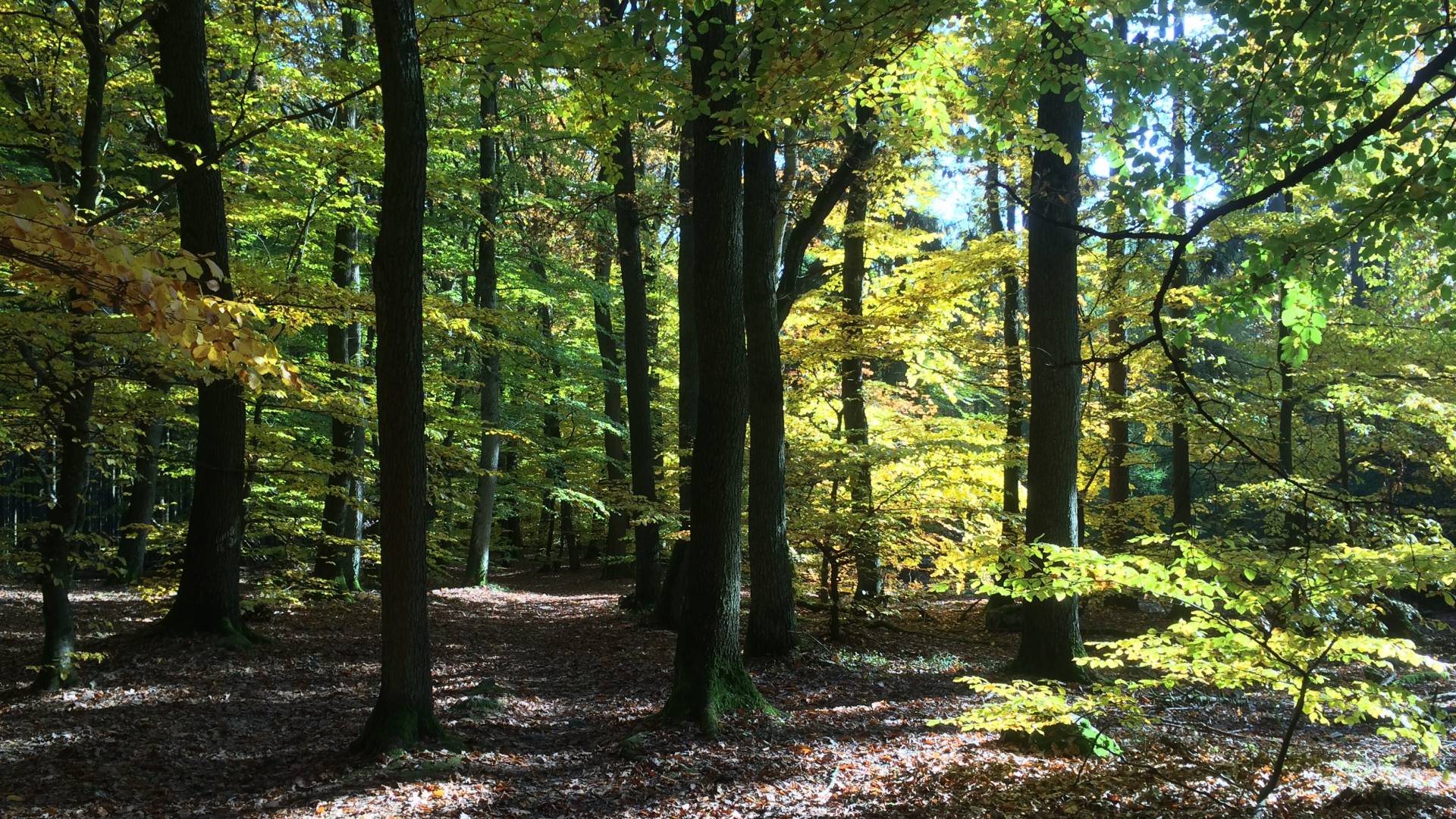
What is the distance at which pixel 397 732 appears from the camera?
5000 millimetres

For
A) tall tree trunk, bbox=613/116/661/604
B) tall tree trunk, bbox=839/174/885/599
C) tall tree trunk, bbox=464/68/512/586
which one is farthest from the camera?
tall tree trunk, bbox=464/68/512/586

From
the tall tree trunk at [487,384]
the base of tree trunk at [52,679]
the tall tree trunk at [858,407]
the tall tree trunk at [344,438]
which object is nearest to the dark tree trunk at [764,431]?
the tall tree trunk at [858,407]

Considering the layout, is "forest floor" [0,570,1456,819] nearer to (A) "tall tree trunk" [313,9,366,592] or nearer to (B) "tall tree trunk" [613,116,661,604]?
(B) "tall tree trunk" [613,116,661,604]

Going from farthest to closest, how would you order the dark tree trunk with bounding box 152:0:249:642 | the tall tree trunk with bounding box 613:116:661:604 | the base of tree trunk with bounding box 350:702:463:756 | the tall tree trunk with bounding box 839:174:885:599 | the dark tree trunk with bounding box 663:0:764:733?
the tall tree trunk with bounding box 613:116:661:604, the tall tree trunk with bounding box 839:174:885:599, the dark tree trunk with bounding box 152:0:249:642, the dark tree trunk with bounding box 663:0:764:733, the base of tree trunk with bounding box 350:702:463:756

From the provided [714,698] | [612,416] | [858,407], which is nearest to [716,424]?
[714,698]

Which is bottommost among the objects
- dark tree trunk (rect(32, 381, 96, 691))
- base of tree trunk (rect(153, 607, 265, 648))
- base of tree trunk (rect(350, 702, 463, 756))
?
base of tree trunk (rect(350, 702, 463, 756))

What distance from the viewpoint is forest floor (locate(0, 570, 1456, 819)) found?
4.44 meters

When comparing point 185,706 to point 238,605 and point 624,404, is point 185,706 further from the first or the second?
point 624,404

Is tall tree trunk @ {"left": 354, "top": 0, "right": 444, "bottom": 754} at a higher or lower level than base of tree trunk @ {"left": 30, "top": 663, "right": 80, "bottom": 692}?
higher

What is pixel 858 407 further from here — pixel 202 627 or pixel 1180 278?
pixel 202 627

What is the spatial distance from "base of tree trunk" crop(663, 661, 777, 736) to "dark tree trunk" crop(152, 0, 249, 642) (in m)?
4.64

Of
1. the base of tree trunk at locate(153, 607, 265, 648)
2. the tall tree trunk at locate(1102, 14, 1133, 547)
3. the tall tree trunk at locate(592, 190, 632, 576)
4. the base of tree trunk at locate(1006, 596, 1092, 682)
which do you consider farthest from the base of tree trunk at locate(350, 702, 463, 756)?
the tall tree trunk at locate(592, 190, 632, 576)

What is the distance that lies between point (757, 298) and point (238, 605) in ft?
20.0

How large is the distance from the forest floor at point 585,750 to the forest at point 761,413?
52 millimetres
